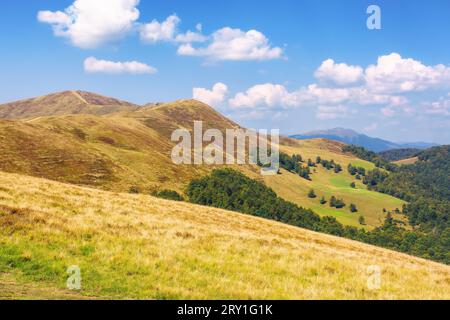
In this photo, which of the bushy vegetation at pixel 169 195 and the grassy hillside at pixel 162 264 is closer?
the grassy hillside at pixel 162 264

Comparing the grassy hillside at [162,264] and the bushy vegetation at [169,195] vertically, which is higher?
the grassy hillside at [162,264]

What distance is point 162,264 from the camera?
1792cm

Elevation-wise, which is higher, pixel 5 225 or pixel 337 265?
pixel 5 225

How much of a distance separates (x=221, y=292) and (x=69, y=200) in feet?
65.2

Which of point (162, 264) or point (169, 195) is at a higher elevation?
point (162, 264)

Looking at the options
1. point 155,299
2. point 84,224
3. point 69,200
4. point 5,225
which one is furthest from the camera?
point 69,200

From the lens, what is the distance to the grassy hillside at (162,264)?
50.9ft

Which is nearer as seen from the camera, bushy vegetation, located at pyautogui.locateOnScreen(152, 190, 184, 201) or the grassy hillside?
the grassy hillside

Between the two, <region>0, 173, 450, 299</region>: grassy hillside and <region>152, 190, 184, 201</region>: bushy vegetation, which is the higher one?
<region>0, 173, 450, 299</region>: grassy hillside

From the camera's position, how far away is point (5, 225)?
814 inches

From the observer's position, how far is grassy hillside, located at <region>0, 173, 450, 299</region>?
15500 millimetres

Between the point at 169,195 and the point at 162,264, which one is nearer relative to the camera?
the point at 162,264
